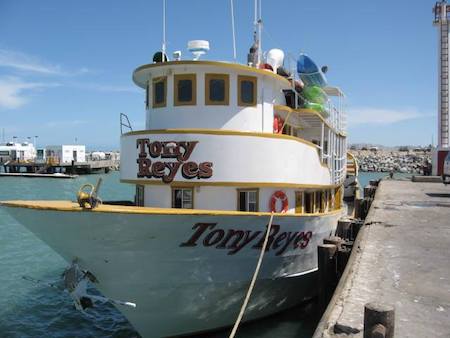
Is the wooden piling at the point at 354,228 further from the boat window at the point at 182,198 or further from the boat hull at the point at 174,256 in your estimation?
the boat window at the point at 182,198

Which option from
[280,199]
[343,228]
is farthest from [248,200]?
[343,228]

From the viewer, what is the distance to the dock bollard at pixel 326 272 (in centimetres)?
1011

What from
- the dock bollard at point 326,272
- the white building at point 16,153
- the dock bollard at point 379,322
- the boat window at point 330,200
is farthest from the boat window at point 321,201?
the white building at point 16,153

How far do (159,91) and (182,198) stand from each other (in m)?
2.63

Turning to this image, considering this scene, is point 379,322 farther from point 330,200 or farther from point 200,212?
point 330,200

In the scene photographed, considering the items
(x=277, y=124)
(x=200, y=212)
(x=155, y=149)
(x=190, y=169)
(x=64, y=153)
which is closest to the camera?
(x=200, y=212)

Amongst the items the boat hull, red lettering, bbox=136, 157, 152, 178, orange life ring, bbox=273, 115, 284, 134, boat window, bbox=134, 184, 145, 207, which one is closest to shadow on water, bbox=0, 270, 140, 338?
the boat hull

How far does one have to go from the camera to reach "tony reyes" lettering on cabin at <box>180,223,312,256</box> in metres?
8.44

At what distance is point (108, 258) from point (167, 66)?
14.4 feet

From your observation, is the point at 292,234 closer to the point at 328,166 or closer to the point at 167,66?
the point at 328,166

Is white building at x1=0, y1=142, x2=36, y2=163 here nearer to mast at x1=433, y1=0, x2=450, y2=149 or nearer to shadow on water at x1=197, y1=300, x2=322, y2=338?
mast at x1=433, y1=0, x2=450, y2=149

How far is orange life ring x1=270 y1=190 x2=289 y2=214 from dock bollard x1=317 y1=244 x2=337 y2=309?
3.78 ft

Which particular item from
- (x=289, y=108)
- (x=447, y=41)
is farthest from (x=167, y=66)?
(x=447, y=41)

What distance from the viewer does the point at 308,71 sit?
12547 millimetres
